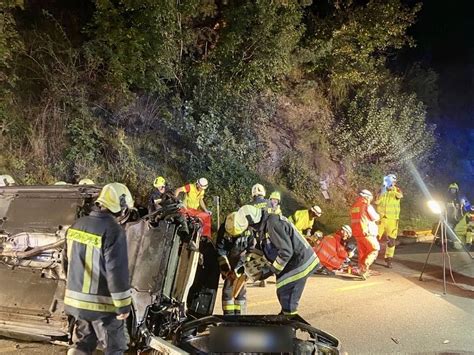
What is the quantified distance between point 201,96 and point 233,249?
8607 mm

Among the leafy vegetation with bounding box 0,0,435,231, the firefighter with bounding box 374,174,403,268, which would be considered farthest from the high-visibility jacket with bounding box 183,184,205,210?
the firefighter with bounding box 374,174,403,268

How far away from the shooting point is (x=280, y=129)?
16.1 m

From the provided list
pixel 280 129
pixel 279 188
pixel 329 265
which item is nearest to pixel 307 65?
pixel 280 129

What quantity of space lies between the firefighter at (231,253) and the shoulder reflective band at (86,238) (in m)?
1.86

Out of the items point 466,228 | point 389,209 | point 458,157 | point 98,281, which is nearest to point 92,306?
point 98,281

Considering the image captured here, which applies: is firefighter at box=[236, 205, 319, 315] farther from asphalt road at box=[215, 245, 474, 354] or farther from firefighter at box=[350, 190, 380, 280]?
firefighter at box=[350, 190, 380, 280]

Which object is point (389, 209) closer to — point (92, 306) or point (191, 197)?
point (191, 197)

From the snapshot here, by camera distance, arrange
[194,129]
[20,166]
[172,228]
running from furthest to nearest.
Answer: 1. [194,129]
2. [20,166]
3. [172,228]

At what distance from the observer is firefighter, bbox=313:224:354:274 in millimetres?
8664

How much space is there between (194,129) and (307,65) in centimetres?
593

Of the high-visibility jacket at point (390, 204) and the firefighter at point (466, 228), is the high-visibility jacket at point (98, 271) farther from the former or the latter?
the firefighter at point (466, 228)

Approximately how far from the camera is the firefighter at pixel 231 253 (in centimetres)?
538

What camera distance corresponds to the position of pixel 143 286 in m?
4.26

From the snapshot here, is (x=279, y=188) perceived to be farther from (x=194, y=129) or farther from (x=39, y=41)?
(x=39, y=41)
